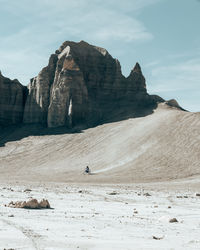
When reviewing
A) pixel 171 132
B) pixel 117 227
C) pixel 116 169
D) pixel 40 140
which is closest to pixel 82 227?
pixel 117 227

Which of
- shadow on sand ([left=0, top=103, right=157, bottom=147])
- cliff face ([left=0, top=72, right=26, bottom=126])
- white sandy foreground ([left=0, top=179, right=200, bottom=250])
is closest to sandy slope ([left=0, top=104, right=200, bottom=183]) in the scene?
shadow on sand ([left=0, top=103, right=157, bottom=147])

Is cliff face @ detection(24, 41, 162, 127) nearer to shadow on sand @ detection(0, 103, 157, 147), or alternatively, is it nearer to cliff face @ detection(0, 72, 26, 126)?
shadow on sand @ detection(0, 103, 157, 147)

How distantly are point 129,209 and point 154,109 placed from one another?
54.8 metres

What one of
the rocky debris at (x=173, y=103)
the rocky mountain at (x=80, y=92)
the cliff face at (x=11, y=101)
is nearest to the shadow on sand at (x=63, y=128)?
the rocky mountain at (x=80, y=92)

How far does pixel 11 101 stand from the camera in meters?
79.8

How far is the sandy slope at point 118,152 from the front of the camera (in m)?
45.6

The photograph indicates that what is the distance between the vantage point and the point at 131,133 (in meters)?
59.8

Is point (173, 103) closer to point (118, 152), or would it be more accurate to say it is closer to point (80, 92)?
point (80, 92)

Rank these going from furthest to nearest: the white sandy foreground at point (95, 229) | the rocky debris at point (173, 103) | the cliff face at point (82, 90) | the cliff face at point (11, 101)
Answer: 1. the cliff face at point (11, 101)
2. the cliff face at point (82, 90)
3. the rocky debris at point (173, 103)
4. the white sandy foreground at point (95, 229)

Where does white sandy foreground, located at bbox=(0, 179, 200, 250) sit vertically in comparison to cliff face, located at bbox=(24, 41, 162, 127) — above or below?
below

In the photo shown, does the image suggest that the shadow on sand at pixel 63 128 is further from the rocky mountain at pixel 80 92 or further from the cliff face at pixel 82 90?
the cliff face at pixel 82 90

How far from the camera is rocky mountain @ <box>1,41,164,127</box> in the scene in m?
71.1

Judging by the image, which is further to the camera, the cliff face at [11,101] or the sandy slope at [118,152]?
the cliff face at [11,101]

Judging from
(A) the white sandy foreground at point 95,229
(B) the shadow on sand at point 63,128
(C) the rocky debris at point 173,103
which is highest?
(C) the rocky debris at point 173,103
